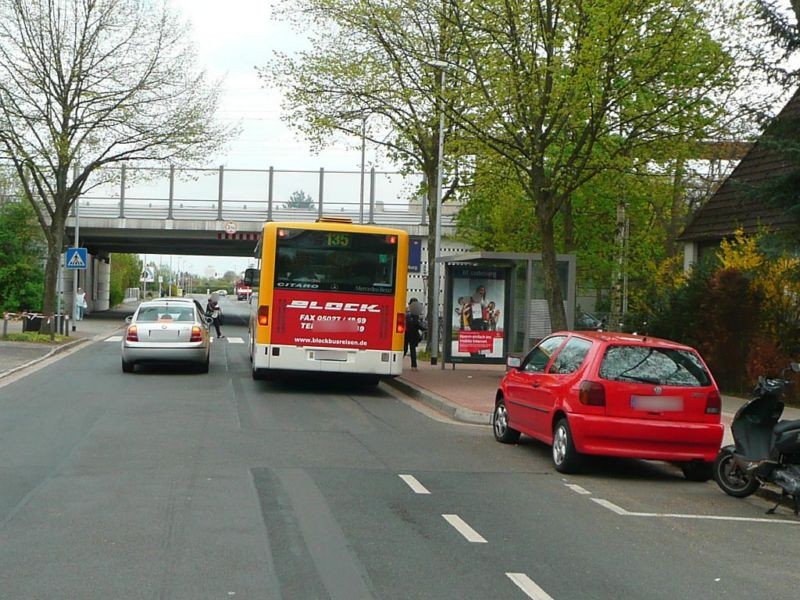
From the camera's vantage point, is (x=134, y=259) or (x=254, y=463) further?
(x=134, y=259)

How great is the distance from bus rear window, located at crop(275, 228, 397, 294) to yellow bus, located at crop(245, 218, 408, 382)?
0.02 meters

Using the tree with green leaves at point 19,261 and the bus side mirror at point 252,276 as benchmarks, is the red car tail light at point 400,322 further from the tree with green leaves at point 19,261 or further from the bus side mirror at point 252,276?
the tree with green leaves at point 19,261

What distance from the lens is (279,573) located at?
20.9 ft

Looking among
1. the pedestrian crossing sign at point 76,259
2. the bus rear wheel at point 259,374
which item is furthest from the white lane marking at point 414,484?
the pedestrian crossing sign at point 76,259

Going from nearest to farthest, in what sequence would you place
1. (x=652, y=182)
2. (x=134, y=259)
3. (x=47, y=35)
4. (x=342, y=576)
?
1. (x=342, y=576)
2. (x=652, y=182)
3. (x=47, y=35)
4. (x=134, y=259)

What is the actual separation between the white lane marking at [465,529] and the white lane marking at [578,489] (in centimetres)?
198

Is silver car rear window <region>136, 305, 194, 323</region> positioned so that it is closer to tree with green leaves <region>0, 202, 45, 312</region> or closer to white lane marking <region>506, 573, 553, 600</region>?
white lane marking <region>506, 573, 553, 600</region>

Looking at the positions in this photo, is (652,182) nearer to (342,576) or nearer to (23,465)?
(23,465)

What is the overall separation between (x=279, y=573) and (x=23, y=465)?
16.0 feet

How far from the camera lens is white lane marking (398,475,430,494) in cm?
950

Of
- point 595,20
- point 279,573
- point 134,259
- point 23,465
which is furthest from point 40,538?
point 134,259

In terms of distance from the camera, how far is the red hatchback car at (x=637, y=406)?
34.9ft

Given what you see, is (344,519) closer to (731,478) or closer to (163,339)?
(731,478)

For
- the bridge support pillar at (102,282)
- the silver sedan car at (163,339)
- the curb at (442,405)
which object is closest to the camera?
the curb at (442,405)
